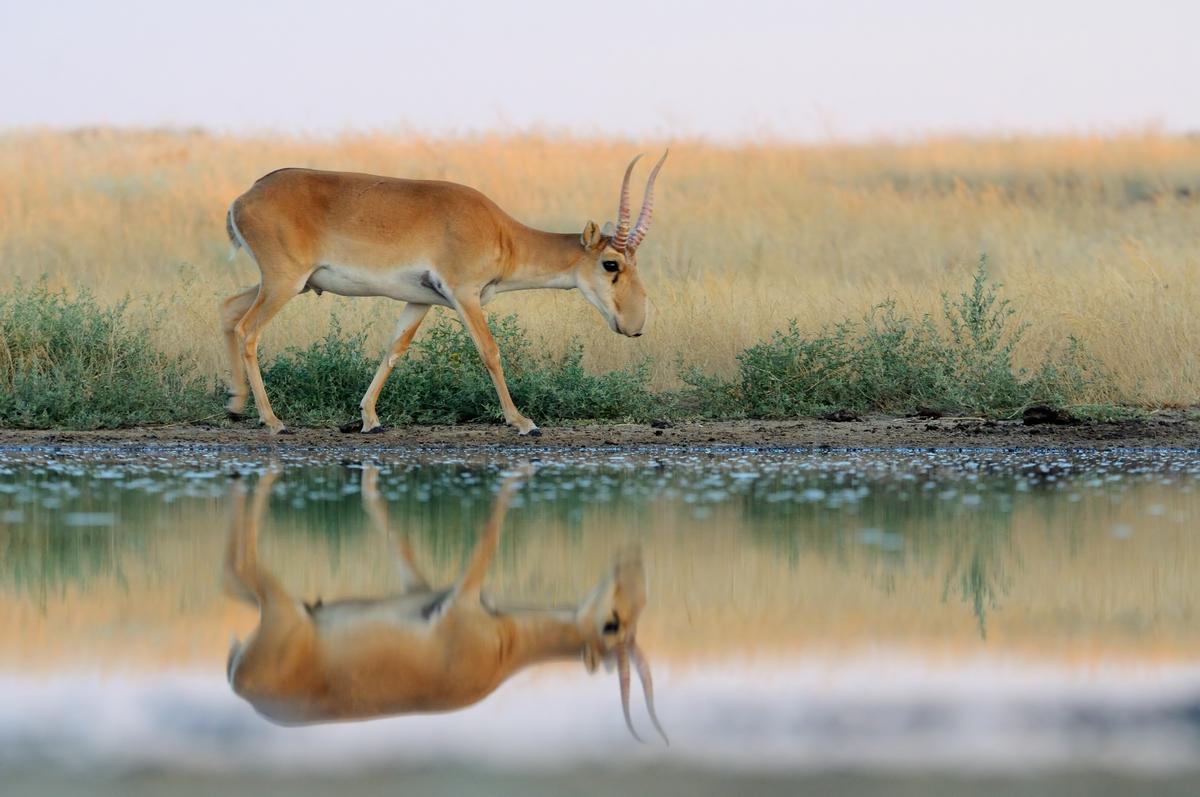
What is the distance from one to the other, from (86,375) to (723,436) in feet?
16.2

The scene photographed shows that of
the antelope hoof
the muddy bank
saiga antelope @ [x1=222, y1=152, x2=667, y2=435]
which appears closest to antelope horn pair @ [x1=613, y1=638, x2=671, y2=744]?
the muddy bank

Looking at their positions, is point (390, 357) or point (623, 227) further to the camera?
point (623, 227)

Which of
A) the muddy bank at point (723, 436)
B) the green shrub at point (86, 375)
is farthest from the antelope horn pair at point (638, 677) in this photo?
the green shrub at point (86, 375)

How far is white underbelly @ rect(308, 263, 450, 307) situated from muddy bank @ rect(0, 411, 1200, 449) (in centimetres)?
100

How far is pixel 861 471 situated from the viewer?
10.1 m

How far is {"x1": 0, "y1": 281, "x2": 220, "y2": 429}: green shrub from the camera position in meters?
12.7

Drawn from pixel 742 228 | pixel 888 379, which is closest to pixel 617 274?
pixel 888 379

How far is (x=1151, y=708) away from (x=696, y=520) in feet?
11.9

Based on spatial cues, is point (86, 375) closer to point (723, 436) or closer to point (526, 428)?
point (526, 428)

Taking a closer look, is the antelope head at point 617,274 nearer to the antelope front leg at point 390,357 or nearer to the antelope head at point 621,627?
the antelope front leg at point 390,357

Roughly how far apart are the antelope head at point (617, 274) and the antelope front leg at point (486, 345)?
96 cm

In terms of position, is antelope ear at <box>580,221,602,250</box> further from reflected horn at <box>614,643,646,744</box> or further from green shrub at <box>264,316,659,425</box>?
reflected horn at <box>614,643,646,744</box>

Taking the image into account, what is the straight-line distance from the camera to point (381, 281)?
11.8 meters

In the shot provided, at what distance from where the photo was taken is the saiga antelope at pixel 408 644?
4520 millimetres
